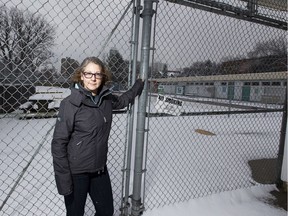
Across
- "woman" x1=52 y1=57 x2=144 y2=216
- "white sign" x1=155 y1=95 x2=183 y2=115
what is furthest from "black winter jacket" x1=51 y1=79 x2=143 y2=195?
"white sign" x1=155 y1=95 x2=183 y2=115

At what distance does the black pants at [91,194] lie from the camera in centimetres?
217

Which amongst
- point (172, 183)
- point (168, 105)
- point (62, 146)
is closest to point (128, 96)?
point (168, 105)

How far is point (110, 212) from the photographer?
2.44 meters

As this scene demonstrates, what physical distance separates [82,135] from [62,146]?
178 mm

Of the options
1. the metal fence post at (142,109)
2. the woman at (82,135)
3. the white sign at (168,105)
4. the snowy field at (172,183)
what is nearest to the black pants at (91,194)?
the woman at (82,135)

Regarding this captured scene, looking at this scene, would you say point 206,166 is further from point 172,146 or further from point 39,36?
point 39,36

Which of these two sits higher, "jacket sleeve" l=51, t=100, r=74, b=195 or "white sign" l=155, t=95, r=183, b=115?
"white sign" l=155, t=95, r=183, b=115

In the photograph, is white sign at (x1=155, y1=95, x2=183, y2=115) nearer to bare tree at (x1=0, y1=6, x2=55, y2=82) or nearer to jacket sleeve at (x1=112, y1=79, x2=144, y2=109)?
jacket sleeve at (x1=112, y1=79, x2=144, y2=109)

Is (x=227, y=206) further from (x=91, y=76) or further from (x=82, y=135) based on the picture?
(x=91, y=76)

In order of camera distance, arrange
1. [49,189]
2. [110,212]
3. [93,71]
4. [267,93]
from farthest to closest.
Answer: [267,93] < [49,189] < [110,212] < [93,71]

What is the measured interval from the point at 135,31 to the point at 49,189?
2.38 meters

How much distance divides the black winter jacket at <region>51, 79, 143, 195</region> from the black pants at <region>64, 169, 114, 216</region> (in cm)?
9

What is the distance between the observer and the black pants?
217 cm

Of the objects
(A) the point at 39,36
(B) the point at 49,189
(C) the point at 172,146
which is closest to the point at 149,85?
(A) the point at 39,36
